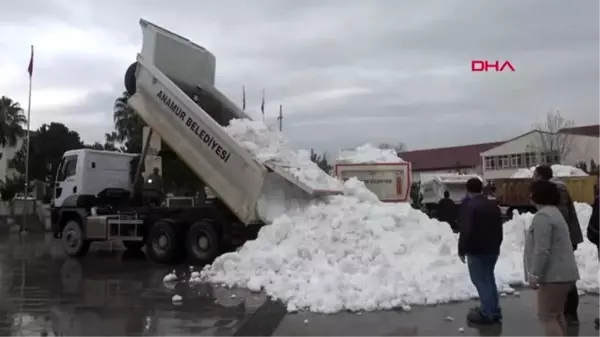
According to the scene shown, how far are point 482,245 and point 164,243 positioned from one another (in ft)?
29.0

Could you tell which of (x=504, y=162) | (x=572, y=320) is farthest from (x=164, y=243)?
(x=504, y=162)

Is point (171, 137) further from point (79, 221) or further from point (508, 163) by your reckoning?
point (508, 163)

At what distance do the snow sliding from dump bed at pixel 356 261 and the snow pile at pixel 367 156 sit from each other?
3.44 m

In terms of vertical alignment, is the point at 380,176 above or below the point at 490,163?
below

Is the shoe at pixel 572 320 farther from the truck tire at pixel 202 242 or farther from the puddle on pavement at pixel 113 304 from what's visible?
the truck tire at pixel 202 242

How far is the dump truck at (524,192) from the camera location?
26.4m

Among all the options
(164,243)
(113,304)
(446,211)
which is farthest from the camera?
(446,211)

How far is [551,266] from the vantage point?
579cm

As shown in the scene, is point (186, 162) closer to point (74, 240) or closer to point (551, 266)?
point (74, 240)

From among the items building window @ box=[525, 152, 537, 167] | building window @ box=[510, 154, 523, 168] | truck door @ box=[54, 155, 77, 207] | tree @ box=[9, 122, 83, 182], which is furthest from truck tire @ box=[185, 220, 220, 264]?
building window @ box=[510, 154, 523, 168]

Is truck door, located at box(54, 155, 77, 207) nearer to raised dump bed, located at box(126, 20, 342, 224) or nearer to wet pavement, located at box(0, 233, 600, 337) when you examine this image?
raised dump bed, located at box(126, 20, 342, 224)

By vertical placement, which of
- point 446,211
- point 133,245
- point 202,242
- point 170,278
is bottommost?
point 170,278

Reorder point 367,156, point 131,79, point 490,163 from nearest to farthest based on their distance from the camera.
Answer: point 131,79, point 367,156, point 490,163

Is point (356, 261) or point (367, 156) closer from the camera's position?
point (356, 261)
